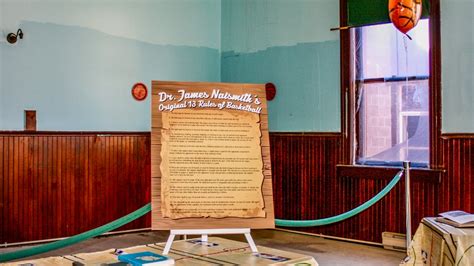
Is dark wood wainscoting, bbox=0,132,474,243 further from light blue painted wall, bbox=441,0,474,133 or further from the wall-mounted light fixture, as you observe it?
the wall-mounted light fixture

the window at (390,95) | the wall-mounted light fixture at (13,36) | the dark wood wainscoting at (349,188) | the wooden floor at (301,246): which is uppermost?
the wall-mounted light fixture at (13,36)

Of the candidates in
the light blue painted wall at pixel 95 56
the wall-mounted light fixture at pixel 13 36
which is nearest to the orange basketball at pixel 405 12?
the light blue painted wall at pixel 95 56

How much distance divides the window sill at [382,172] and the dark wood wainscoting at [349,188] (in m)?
0.01

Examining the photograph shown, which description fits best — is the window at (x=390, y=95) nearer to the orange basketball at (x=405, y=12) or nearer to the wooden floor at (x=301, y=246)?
the orange basketball at (x=405, y=12)

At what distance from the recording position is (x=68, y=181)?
671 cm

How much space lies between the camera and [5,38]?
630 centimetres

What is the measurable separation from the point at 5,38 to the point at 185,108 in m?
3.79

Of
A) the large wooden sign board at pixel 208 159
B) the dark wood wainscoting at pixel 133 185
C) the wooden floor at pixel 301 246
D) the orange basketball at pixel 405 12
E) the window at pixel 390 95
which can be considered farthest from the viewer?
the window at pixel 390 95

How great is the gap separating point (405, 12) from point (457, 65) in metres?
0.92

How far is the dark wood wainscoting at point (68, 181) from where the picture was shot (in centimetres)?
632

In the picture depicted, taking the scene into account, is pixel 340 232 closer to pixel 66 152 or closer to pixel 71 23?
pixel 66 152

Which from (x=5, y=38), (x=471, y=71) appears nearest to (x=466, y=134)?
(x=471, y=71)

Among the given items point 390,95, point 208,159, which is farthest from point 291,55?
point 208,159

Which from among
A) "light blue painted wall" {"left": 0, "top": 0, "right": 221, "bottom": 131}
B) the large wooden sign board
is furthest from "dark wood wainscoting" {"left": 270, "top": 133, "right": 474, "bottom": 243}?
the large wooden sign board
